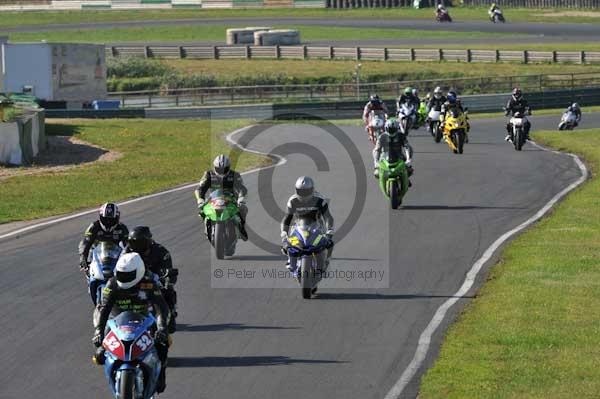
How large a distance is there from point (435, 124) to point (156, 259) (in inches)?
1134

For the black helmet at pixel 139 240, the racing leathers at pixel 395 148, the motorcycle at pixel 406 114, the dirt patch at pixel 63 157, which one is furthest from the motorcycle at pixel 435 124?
the black helmet at pixel 139 240

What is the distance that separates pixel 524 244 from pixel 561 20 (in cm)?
7162

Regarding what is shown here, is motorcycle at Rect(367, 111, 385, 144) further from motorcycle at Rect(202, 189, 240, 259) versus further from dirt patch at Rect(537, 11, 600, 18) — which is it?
dirt patch at Rect(537, 11, 600, 18)

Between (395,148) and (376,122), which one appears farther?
(376,122)

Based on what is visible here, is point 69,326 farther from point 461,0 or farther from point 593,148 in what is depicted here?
point 461,0

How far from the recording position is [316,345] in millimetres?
14102

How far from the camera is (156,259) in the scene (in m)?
13.4

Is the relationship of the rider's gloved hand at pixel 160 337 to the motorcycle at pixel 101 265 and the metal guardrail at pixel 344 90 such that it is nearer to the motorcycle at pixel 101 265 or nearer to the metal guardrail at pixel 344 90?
the motorcycle at pixel 101 265

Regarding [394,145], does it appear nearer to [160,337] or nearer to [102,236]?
[102,236]

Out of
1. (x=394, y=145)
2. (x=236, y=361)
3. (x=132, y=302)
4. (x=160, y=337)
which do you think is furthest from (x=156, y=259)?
(x=394, y=145)

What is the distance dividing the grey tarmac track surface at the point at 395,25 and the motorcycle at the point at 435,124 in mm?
39940

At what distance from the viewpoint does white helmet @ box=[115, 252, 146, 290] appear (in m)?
11.4

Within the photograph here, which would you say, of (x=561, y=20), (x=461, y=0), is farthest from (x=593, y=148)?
(x=461, y=0)

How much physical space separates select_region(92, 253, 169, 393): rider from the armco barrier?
2386 inches
